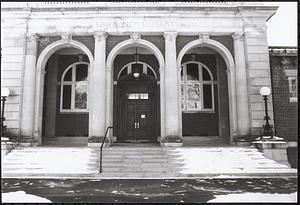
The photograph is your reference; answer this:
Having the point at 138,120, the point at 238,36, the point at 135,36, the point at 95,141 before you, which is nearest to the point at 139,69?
the point at 138,120

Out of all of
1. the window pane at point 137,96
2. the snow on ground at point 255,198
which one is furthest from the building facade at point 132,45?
the snow on ground at point 255,198

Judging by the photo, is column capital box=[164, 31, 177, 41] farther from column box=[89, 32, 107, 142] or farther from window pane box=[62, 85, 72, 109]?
window pane box=[62, 85, 72, 109]

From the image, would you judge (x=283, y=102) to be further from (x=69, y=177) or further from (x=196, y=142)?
(x=69, y=177)

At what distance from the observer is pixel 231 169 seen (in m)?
10.1

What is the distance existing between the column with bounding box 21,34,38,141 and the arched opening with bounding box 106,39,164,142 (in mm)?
4442

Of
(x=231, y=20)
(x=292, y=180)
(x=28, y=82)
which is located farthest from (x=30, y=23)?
(x=292, y=180)

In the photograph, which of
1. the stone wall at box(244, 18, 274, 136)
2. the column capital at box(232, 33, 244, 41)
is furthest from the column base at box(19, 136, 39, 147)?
the column capital at box(232, 33, 244, 41)

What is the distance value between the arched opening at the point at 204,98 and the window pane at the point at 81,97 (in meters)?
5.51

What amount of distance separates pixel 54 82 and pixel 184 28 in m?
7.85

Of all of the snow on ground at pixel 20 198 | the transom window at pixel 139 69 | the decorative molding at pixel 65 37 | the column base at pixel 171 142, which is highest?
the decorative molding at pixel 65 37

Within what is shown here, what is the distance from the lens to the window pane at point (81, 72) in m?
16.5

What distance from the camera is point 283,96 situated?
1502cm

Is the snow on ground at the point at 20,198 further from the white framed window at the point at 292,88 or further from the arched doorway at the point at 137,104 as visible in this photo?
the white framed window at the point at 292,88

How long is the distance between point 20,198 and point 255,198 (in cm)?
494
